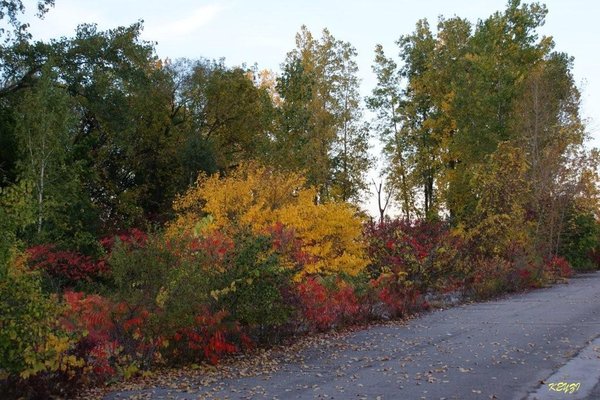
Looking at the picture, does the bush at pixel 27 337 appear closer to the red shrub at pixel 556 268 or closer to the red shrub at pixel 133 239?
the red shrub at pixel 133 239

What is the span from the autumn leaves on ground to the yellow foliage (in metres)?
0.07

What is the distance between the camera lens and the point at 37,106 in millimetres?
23625

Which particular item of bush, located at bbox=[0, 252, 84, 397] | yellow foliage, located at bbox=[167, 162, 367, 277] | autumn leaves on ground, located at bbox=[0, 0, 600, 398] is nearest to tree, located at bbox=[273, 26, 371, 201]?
autumn leaves on ground, located at bbox=[0, 0, 600, 398]

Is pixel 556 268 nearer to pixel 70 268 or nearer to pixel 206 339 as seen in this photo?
pixel 70 268

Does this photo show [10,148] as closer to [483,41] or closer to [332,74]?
[332,74]

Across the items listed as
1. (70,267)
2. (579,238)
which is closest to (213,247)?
(70,267)

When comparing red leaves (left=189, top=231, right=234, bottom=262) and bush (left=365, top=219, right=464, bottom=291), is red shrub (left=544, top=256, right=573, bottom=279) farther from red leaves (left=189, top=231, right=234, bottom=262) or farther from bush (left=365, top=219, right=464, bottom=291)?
red leaves (left=189, top=231, right=234, bottom=262)

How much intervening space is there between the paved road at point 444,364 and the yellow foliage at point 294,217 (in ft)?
9.96

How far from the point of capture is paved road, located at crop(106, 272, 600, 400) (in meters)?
8.13

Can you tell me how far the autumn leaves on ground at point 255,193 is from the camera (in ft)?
32.7

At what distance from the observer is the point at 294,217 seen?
59.1 feet

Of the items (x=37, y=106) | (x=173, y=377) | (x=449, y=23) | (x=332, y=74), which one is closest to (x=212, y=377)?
(x=173, y=377)

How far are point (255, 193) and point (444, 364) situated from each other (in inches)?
537

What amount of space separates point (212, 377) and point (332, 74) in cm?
3171
